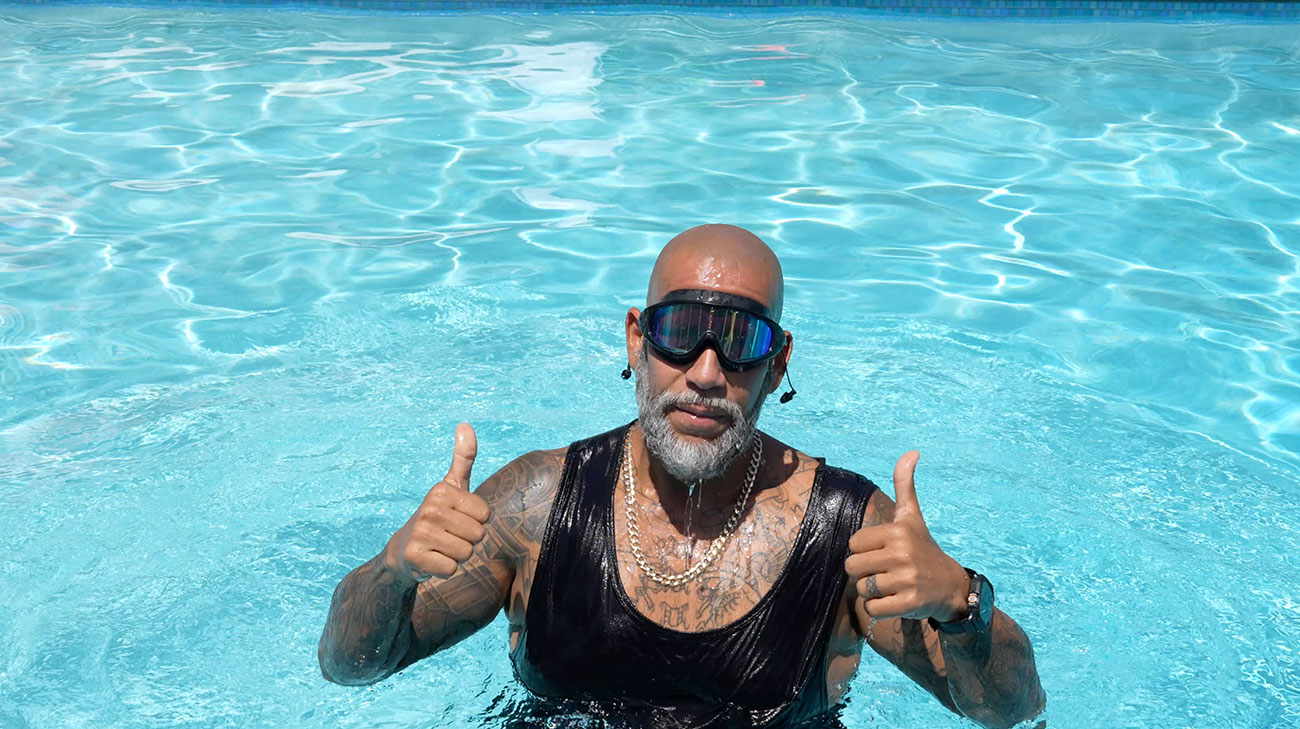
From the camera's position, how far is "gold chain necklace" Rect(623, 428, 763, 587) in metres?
2.61

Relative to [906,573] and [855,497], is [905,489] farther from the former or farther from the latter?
[855,497]

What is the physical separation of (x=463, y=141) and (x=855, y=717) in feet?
17.5

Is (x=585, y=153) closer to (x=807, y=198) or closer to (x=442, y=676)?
(x=807, y=198)

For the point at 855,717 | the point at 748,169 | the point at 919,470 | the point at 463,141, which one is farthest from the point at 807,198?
the point at 855,717

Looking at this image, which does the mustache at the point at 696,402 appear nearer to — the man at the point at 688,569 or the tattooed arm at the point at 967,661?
the man at the point at 688,569

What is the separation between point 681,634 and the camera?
2.55m

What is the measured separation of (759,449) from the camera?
8.89 ft

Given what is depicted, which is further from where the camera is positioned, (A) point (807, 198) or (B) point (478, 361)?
(A) point (807, 198)

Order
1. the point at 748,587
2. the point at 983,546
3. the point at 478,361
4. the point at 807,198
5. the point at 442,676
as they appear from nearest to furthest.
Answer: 1. the point at 748,587
2. the point at 442,676
3. the point at 983,546
4. the point at 478,361
5. the point at 807,198

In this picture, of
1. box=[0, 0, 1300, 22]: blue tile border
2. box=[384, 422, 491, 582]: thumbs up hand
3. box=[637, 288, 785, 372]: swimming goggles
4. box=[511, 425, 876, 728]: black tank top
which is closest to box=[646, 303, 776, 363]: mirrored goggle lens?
box=[637, 288, 785, 372]: swimming goggles

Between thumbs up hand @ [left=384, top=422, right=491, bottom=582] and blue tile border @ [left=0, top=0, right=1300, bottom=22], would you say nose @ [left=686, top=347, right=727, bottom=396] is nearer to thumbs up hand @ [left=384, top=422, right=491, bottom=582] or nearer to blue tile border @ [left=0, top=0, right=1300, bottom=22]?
thumbs up hand @ [left=384, top=422, right=491, bottom=582]

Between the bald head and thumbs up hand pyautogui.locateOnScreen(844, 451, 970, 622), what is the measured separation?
0.50 metres

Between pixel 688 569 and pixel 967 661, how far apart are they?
0.56 m

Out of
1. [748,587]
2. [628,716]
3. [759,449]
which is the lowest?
[628,716]
